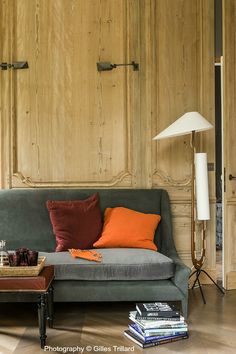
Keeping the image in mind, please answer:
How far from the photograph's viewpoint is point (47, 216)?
3627 mm

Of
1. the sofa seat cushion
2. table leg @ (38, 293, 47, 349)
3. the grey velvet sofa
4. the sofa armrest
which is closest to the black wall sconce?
the grey velvet sofa

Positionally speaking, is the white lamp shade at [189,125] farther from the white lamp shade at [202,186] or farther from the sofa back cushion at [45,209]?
the sofa back cushion at [45,209]

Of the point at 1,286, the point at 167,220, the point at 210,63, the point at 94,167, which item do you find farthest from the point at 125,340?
the point at 210,63

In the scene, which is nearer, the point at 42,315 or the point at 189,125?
the point at 42,315

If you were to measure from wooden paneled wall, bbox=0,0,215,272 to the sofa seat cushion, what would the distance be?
95cm

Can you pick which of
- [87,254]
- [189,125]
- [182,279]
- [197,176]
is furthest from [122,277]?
[189,125]

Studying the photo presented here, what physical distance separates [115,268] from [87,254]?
243 millimetres

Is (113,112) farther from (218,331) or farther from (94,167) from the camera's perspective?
(218,331)

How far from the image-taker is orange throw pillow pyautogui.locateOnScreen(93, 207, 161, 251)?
3387 mm

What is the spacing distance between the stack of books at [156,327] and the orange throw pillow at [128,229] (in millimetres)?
771

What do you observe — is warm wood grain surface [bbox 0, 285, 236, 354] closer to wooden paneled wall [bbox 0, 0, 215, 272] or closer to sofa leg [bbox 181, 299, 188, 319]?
sofa leg [bbox 181, 299, 188, 319]

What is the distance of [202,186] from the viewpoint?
11.8 feet

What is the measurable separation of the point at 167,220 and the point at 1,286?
162 centimetres

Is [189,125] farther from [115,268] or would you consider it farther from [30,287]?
[30,287]
